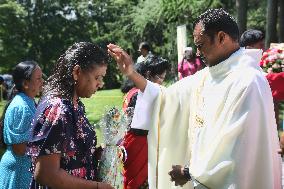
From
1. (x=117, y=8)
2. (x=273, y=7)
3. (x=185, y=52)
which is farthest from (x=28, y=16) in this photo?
(x=185, y=52)

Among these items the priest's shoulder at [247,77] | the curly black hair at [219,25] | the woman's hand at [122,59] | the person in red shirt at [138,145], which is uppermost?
the curly black hair at [219,25]

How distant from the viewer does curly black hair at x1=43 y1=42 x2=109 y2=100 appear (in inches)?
112

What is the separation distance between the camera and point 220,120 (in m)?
3.50

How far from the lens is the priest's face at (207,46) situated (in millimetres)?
3596

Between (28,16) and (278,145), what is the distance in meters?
40.7

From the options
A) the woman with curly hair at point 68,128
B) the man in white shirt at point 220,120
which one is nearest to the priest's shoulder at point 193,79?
the man in white shirt at point 220,120

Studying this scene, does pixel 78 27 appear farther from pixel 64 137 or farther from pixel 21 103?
pixel 64 137

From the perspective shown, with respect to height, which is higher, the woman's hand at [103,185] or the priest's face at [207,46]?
the priest's face at [207,46]

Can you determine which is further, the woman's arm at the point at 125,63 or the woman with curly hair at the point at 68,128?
the woman's arm at the point at 125,63

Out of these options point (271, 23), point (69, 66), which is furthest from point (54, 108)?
point (271, 23)

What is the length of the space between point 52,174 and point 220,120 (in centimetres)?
135

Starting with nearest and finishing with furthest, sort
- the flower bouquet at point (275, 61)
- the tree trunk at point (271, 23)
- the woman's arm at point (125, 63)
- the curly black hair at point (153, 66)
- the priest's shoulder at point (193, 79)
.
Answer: the woman's arm at point (125, 63)
the priest's shoulder at point (193, 79)
the flower bouquet at point (275, 61)
the curly black hair at point (153, 66)
the tree trunk at point (271, 23)

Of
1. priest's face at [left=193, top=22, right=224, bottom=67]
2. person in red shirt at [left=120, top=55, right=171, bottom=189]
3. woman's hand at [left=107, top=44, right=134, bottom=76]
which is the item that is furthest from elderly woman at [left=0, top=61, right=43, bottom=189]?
priest's face at [left=193, top=22, right=224, bottom=67]

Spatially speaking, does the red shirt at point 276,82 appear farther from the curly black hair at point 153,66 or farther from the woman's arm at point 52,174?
the woman's arm at point 52,174
